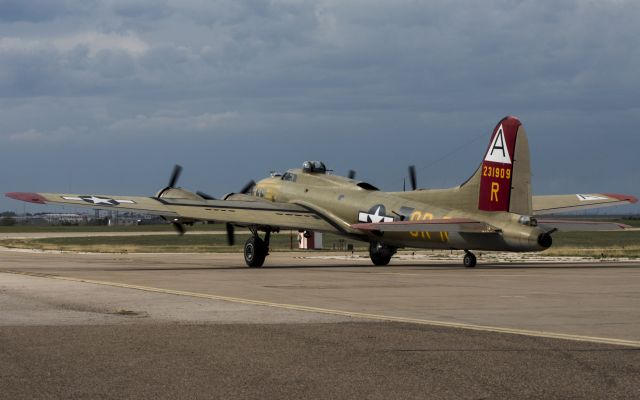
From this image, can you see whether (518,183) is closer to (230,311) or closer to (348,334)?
(230,311)

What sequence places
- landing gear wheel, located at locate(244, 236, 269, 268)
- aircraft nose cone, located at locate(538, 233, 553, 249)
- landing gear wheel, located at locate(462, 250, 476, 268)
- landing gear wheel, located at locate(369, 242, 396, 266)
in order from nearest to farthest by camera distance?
1. aircraft nose cone, located at locate(538, 233, 553, 249)
2. landing gear wheel, located at locate(462, 250, 476, 268)
3. landing gear wheel, located at locate(244, 236, 269, 268)
4. landing gear wheel, located at locate(369, 242, 396, 266)

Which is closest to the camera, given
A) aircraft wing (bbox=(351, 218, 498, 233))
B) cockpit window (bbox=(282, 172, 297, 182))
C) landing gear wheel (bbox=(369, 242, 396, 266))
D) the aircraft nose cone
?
the aircraft nose cone

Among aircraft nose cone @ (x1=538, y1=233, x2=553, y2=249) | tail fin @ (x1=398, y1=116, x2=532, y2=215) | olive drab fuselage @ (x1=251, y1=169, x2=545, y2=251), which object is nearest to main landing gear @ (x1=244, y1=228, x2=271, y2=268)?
olive drab fuselage @ (x1=251, y1=169, x2=545, y2=251)

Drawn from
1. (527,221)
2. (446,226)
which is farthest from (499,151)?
(446,226)

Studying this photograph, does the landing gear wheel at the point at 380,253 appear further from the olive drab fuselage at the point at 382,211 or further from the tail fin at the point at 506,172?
the tail fin at the point at 506,172

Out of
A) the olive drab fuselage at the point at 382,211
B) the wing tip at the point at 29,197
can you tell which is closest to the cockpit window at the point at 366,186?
the olive drab fuselage at the point at 382,211

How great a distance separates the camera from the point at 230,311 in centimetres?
2034

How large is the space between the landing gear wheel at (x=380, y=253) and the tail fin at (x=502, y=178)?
5.53 m

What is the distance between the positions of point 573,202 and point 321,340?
3284 cm

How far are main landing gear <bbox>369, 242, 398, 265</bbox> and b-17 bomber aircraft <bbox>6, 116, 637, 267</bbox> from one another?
0.05m

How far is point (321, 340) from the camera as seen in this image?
50.7ft

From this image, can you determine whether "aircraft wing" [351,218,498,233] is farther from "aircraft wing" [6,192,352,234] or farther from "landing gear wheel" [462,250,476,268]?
"aircraft wing" [6,192,352,234]

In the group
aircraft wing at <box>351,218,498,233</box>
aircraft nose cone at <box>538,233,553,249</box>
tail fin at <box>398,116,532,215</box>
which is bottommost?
aircraft nose cone at <box>538,233,553,249</box>

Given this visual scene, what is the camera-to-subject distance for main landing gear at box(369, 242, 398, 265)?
4281 centimetres
